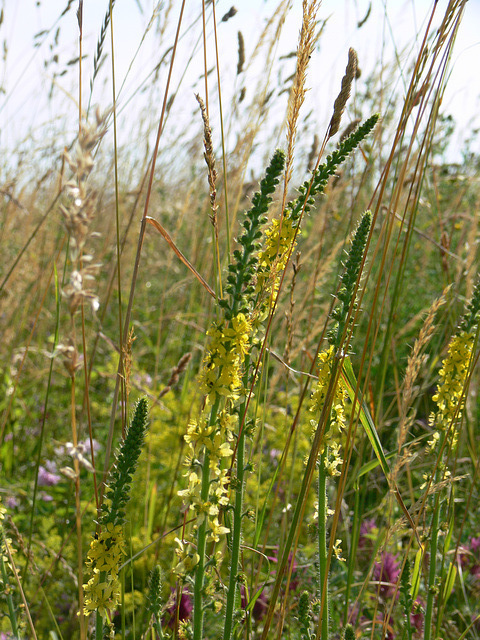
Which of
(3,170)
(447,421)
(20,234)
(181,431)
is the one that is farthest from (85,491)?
(20,234)

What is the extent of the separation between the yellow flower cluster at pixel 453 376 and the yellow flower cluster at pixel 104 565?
3.31 ft

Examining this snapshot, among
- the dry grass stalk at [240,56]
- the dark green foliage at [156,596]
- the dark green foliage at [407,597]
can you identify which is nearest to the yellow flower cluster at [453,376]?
the dark green foliage at [407,597]

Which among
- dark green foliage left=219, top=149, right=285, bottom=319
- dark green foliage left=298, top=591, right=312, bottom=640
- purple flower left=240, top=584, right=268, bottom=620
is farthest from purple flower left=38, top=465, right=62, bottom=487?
dark green foliage left=219, top=149, right=285, bottom=319

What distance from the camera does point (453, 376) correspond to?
66.9 inches

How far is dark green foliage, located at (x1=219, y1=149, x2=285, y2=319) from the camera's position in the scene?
1142 millimetres

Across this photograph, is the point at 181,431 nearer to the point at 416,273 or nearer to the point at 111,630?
the point at 111,630

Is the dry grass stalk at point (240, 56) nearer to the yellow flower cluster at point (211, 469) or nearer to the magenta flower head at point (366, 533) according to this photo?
the yellow flower cluster at point (211, 469)

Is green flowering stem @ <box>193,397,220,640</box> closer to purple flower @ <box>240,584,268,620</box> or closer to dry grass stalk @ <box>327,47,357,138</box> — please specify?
dry grass stalk @ <box>327,47,357,138</box>

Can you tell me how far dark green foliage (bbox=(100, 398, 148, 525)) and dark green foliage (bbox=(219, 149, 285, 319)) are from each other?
0.28 meters

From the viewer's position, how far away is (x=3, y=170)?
4.61m

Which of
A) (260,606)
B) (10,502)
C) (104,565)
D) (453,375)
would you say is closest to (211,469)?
(104,565)

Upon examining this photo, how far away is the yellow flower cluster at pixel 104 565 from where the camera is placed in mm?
1160

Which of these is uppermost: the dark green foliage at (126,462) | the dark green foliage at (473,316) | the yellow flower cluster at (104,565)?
the dark green foliage at (473,316)

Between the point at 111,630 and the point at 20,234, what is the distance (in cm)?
486
